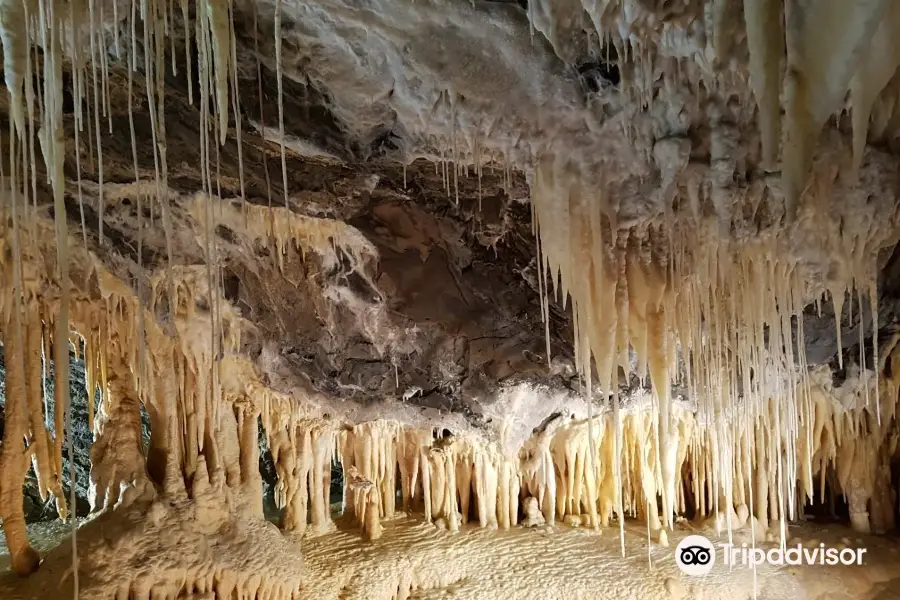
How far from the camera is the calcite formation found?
2127 mm

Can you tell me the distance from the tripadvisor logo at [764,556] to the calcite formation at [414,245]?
558mm

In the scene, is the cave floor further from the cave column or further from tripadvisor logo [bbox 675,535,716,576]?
the cave column

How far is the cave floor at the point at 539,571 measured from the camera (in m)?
5.97

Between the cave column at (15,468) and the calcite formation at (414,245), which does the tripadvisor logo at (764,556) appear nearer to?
the calcite formation at (414,245)

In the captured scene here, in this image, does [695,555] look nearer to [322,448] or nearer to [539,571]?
[539,571]

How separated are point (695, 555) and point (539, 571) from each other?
75.2 inches

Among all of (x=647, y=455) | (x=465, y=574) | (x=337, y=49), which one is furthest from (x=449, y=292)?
(x=647, y=455)

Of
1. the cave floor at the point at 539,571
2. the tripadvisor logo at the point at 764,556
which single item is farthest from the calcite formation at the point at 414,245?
the tripadvisor logo at the point at 764,556

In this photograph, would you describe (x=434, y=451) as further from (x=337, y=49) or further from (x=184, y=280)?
(x=337, y=49)

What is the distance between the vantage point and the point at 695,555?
22.3 ft

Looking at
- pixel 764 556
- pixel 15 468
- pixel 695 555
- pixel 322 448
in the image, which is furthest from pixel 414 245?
pixel 764 556

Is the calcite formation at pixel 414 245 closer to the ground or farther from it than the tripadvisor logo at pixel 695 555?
farther from it

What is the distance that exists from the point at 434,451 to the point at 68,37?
5.69m

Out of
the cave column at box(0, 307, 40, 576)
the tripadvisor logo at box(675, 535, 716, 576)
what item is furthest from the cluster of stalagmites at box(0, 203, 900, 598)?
the tripadvisor logo at box(675, 535, 716, 576)
